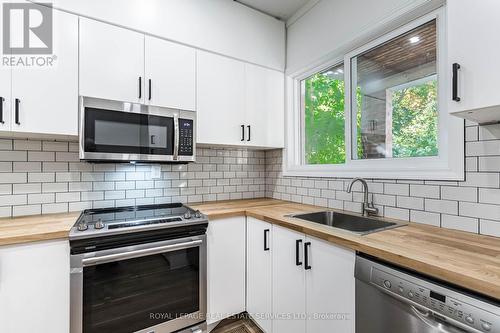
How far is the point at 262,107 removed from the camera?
2.34 meters

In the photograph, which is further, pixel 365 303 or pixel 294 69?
pixel 294 69

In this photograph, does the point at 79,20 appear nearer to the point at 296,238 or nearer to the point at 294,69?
the point at 294,69

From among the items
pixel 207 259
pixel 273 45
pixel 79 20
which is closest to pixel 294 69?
pixel 273 45

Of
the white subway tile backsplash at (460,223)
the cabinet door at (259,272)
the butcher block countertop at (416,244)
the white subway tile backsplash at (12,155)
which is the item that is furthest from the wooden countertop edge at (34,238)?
the white subway tile backsplash at (460,223)

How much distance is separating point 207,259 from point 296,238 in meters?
0.67

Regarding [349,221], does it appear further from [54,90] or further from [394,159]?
[54,90]

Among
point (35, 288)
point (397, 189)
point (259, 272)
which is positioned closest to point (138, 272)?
point (35, 288)

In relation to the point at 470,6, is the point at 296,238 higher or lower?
lower

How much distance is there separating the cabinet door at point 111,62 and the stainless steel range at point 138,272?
84 centimetres

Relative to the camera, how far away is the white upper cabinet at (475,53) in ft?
2.83

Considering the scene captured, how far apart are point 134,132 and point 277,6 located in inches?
65.7

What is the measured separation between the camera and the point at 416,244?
1051mm

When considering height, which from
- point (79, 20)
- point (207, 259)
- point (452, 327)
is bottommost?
point (207, 259)

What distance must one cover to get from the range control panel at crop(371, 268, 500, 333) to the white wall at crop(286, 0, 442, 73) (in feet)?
4.83
